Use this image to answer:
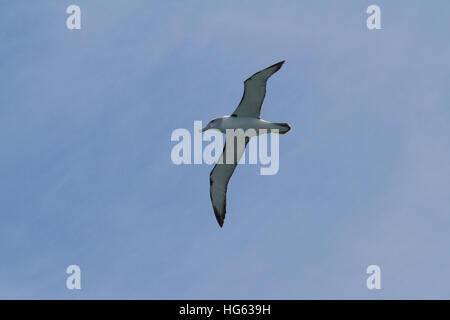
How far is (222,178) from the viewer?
96.2 ft

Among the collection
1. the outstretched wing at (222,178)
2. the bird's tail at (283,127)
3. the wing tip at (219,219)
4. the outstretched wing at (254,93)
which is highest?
the outstretched wing at (254,93)

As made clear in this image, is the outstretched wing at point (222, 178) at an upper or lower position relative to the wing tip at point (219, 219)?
upper

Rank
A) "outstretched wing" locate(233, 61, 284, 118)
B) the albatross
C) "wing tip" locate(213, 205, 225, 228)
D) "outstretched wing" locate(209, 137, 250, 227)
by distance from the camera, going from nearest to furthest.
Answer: "outstretched wing" locate(233, 61, 284, 118), the albatross, "outstretched wing" locate(209, 137, 250, 227), "wing tip" locate(213, 205, 225, 228)

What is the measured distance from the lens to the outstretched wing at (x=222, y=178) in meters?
28.8

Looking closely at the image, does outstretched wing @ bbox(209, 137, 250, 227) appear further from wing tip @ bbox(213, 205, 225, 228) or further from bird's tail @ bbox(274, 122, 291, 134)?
bird's tail @ bbox(274, 122, 291, 134)

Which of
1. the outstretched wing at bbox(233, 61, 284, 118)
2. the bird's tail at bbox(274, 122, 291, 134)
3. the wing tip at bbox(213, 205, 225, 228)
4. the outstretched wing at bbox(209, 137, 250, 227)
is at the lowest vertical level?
the wing tip at bbox(213, 205, 225, 228)

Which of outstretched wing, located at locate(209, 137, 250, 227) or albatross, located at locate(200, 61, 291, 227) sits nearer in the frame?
albatross, located at locate(200, 61, 291, 227)

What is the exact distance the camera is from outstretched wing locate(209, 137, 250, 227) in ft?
94.5

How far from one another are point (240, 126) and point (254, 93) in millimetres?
1732

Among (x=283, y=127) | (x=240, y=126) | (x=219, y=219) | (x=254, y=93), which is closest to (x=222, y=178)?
(x=219, y=219)

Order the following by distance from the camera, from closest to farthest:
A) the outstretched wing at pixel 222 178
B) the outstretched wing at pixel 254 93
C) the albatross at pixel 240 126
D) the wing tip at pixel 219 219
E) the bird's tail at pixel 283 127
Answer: the outstretched wing at pixel 254 93 < the albatross at pixel 240 126 < the bird's tail at pixel 283 127 < the outstretched wing at pixel 222 178 < the wing tip at pixel 219 219

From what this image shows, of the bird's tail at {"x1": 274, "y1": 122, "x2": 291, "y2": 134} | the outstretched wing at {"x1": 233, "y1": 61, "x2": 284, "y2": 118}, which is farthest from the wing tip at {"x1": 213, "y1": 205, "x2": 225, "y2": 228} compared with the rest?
the bird's tail at {"x1": 274, "y1": 122, "x2": 291, "y2": 134}

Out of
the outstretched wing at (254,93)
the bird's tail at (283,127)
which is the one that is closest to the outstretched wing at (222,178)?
the outstretched wing at (254,93)

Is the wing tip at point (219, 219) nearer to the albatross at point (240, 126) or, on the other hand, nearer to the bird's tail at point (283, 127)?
the albatross at point (240, 126)
